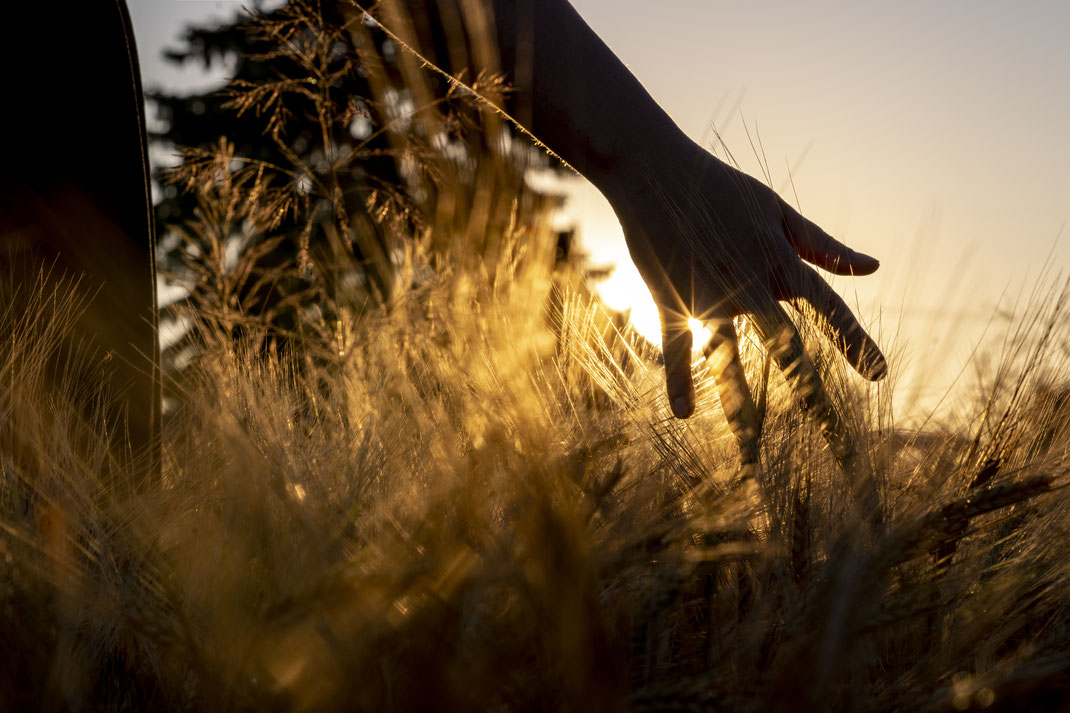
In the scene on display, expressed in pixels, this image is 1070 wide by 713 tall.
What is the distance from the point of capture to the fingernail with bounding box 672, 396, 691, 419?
1.01m

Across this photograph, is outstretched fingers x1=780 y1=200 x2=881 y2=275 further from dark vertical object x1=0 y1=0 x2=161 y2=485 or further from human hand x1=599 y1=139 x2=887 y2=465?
dark vertical object x1=0 y1=0 x2=161 y2=485

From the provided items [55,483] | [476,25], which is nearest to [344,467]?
[55,483]

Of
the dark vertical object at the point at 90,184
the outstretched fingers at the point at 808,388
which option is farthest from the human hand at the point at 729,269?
the dark vertical object at the point at 90,184

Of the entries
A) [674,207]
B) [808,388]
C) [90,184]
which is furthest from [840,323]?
[90,184]

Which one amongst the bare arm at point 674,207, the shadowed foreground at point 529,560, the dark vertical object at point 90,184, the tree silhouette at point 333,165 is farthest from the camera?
the tree silhouette at point 333,165

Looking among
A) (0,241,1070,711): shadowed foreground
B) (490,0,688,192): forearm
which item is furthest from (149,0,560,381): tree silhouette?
(0,241,1070,711): shadowed foreground

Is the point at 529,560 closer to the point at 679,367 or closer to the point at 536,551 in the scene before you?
the point at 536,551

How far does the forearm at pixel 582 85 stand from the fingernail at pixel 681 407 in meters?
0.32

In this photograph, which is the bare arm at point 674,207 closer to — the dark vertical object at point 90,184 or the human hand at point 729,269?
the human hand at point 729,269

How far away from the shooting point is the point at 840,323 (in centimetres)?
100

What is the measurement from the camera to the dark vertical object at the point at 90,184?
116 centimetres

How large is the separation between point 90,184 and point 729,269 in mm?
952

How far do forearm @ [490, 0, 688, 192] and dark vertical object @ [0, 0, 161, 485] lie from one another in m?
0.64

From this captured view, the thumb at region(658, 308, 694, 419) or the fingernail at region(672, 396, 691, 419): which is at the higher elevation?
the thumb at region(658, 308, 694, 419)
